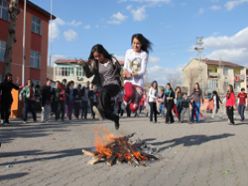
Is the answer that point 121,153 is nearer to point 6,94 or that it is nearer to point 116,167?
point 116,167

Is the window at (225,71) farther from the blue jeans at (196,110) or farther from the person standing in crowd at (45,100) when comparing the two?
the person standing in crowd at (45,100)

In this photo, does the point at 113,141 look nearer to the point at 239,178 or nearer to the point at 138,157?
the point at 138,157

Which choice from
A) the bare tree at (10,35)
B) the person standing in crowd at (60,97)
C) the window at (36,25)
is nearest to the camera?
the person standing in crowd at (60,97)

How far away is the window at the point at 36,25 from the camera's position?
110 ft

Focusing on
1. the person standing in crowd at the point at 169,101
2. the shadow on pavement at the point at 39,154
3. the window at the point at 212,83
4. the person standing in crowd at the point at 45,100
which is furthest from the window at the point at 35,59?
the window at the point at 212,83

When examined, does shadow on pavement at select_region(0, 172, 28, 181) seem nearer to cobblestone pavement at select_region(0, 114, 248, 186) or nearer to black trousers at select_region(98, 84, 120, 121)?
cobblestone pavement at select_region(0, 114, 248, 186)

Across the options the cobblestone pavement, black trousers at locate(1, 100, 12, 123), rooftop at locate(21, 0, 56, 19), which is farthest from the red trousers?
rooftop at locate(21, 0, 56, 19)

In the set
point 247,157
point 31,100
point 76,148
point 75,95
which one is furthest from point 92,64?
point 75,95

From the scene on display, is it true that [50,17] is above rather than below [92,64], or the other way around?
above

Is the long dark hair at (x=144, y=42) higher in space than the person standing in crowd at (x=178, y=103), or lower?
higher

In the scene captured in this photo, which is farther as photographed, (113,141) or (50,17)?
(50,17)

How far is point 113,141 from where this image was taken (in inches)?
282

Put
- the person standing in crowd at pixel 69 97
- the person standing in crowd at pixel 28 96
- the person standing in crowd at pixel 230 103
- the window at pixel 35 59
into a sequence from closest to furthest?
the person standing in crowd at pixel 28 96
the person standing in crowd at pixel 230 103
the person standing in crowd at pixel 69 97
the window at pixel 35 59

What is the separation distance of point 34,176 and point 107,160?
1.54m
